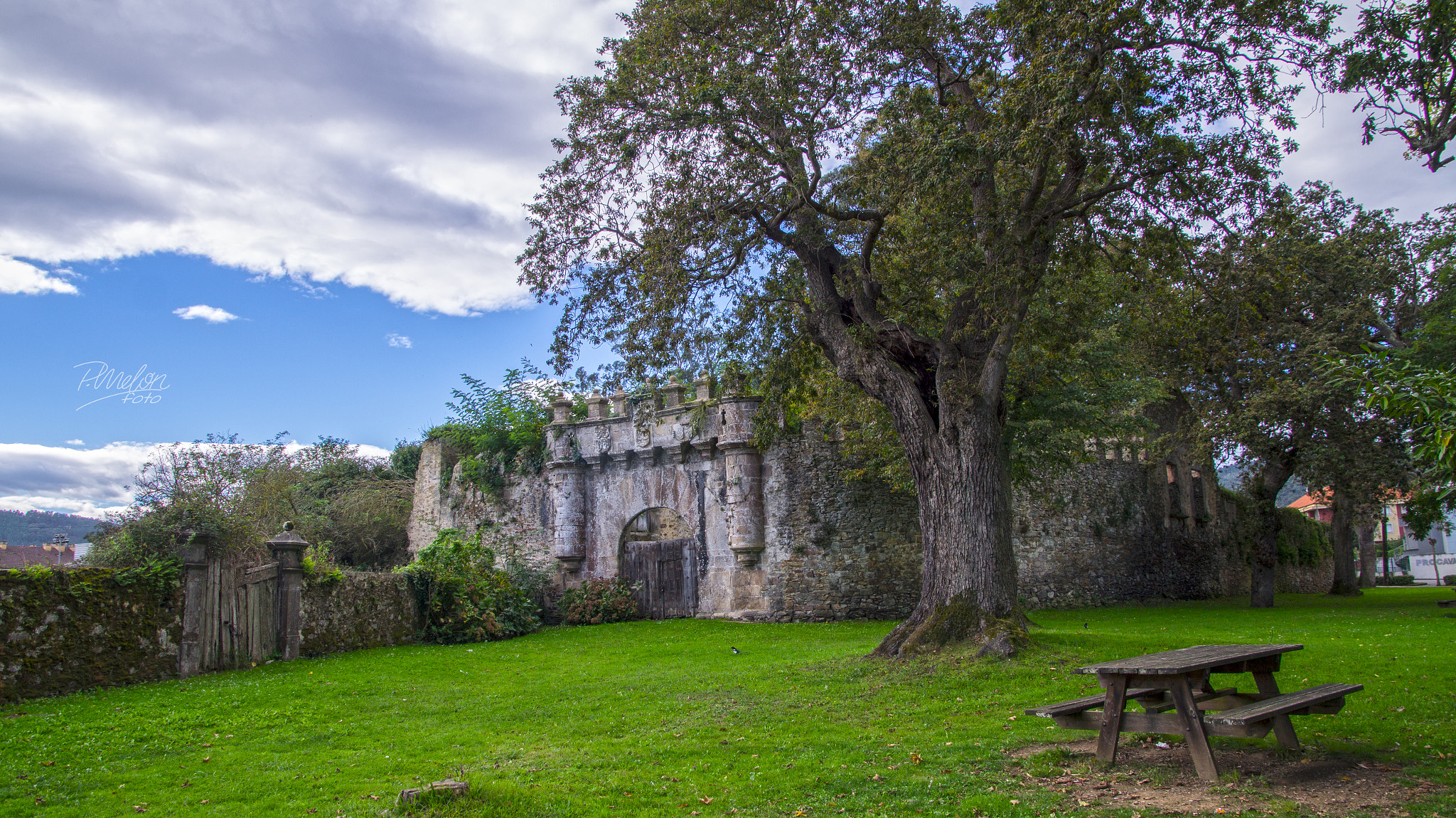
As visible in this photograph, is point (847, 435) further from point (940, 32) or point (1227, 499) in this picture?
point (1227, 499)

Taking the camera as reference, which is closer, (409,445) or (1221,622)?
(1221,622)

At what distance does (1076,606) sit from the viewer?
824 inches

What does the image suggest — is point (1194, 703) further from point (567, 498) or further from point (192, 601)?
point (567, 498)

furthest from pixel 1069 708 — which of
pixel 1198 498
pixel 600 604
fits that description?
pixel 1198 498

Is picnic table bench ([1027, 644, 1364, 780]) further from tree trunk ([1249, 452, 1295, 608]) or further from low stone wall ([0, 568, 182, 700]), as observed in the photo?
tree trunk ([1249, 452, 1295, 608])

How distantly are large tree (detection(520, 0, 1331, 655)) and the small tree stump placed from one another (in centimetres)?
605

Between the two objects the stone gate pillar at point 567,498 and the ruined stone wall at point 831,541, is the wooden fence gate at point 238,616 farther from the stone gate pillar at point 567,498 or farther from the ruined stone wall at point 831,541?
the ruined stone wall at point 831,541

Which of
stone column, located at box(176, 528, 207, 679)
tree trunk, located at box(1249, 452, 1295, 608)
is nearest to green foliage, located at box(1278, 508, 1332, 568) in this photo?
tree trunk, located at box(1249, 452, 1295, 608)

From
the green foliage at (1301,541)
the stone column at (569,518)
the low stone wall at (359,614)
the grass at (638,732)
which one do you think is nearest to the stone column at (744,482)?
the stone column at (569,518)

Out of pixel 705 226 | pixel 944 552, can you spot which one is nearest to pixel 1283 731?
pixel 944 552

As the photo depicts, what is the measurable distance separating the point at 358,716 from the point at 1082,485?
18812mm

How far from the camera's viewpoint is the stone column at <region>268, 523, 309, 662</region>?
501 inches

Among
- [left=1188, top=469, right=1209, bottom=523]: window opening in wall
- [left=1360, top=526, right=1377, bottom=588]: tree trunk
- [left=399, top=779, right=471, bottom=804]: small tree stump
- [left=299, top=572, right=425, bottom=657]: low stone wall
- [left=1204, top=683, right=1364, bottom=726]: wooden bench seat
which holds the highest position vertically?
[left=1188, top=469, right=1209, bottom=523]: window opening in wall

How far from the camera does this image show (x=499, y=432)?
22672 millimetres
